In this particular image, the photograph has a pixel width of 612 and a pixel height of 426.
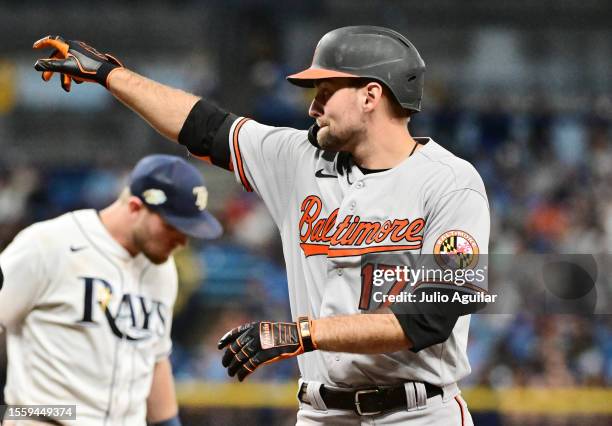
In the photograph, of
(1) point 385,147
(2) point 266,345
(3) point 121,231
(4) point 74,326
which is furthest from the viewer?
(3) point 121,231

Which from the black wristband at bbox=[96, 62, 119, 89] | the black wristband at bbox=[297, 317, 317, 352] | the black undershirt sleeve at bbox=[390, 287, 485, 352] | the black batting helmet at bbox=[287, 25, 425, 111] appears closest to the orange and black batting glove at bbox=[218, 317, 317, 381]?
the black wristband at bbox=[297, 317, 317, 352]

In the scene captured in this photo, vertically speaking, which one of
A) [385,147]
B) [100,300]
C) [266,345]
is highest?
[385,147]

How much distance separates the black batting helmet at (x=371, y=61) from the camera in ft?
9.63

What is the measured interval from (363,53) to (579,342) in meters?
4.71

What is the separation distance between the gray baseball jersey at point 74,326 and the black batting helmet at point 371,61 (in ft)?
4.67

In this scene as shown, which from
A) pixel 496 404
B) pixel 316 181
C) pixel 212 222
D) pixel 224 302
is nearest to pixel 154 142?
pixel 224 302

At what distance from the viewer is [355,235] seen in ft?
9.55

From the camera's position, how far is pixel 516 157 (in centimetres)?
975

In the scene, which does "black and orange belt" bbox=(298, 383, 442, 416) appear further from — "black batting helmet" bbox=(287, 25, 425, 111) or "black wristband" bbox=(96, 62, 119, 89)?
"black wristband" bbox=(96, 62, 119, 89)

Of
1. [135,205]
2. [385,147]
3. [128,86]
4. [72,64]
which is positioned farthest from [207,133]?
[135,205]

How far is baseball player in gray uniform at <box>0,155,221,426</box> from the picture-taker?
3.81m

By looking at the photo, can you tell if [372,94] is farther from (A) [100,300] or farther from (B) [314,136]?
(A) [100,300]

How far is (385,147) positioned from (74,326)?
1.60m

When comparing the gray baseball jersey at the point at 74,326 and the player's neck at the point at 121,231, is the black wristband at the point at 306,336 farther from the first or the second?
the player's neck at the point at 121,231
